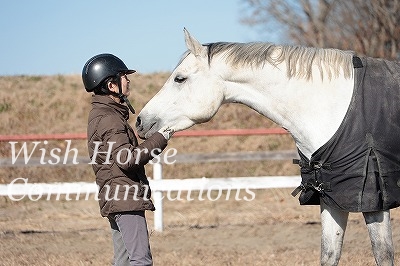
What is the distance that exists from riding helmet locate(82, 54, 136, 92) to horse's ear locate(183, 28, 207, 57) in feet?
1.37

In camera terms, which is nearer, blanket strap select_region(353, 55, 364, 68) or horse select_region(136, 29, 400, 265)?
horse select_region(136, 29, 400, 265)

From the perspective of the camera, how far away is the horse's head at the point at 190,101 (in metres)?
4.02

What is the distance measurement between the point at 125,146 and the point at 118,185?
239mm

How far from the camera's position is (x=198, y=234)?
24.4 ft

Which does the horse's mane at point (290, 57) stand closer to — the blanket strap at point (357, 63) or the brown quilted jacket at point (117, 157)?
the blanket strap at point (357, 63)

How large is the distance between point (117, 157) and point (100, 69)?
58 cm

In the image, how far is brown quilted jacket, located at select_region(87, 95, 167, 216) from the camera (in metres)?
3.62

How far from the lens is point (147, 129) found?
4027 mm


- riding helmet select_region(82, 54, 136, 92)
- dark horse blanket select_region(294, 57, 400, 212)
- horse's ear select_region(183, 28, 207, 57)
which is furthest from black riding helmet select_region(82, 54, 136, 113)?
dark horse blanket select_region(294, 57, 400, 212)

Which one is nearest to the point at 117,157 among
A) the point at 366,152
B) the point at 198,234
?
the point at 366,152

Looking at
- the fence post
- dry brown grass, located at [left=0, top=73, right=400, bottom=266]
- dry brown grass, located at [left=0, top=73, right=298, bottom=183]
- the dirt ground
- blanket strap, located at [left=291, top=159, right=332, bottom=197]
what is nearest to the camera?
blanket strap, located at [left=291, top=159, right=332, bottom=197]

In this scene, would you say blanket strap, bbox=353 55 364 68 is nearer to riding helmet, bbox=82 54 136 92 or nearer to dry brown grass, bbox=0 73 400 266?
riding helmet, bbox=82 54 136 92

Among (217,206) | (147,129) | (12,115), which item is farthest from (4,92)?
(147,129)

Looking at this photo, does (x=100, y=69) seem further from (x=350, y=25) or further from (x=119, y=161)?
(x=350, y=25)
